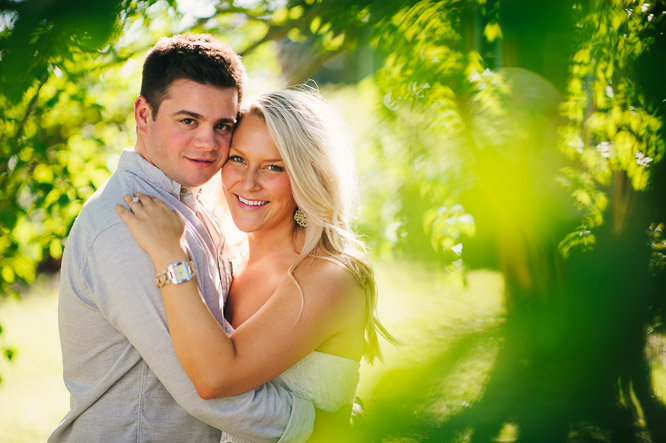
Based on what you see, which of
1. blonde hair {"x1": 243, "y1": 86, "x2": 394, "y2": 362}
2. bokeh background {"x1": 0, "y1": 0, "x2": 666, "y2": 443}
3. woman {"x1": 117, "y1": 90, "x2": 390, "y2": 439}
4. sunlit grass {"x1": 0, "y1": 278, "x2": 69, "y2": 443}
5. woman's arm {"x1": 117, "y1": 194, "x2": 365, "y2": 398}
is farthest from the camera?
sunlit grass {"x1": 0, "y1": 278, "x2": 69, "y2": 443}

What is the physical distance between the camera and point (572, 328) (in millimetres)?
1608

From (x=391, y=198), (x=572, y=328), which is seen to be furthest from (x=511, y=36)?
(x=572, y=328)

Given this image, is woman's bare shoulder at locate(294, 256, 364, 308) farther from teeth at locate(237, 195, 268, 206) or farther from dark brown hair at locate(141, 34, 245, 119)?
dark brown hair at locate(141, 34, 245, 119)

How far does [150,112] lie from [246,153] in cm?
42

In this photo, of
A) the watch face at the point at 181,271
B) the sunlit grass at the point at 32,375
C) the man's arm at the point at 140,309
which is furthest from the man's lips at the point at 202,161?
the sunlit grass at the point at 32,375

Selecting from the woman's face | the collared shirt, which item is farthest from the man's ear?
the woman's face

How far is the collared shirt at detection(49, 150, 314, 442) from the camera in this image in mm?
1783

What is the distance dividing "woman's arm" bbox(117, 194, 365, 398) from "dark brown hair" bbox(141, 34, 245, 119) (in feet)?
1.57

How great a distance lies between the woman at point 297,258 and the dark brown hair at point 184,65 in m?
0.23

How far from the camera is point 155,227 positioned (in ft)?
6.00

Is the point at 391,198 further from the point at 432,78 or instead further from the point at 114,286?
the point at 114,286

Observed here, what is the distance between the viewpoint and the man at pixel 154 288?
179 centimetres

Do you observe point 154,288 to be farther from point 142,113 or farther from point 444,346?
point 444,346

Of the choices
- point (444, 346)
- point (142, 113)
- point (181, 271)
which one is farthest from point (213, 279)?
point (444, 346)
